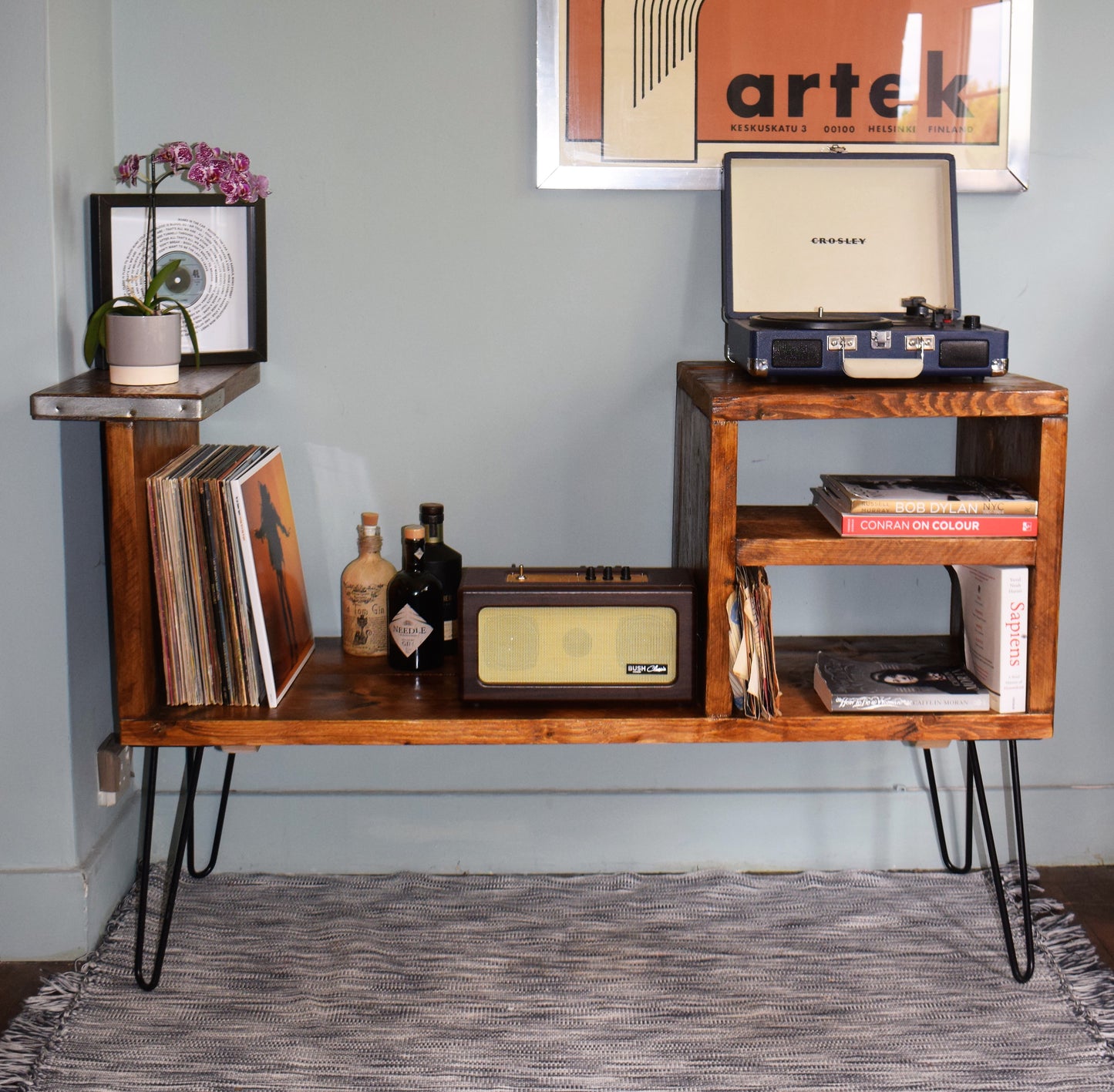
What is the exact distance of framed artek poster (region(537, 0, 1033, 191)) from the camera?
1972 millimetres

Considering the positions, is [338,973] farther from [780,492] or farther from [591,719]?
[780,492]

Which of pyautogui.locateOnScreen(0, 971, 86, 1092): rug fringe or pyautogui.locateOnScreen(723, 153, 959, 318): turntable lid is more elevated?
pyautogui.locateOnScreen(723, 153, 959, 318): turntable lid

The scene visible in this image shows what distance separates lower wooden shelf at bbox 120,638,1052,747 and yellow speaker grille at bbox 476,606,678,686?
4 cm

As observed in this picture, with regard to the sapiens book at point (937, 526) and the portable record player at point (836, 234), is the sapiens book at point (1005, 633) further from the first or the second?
the portable record player at point (836, 234)

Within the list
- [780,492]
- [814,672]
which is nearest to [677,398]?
[780,492]

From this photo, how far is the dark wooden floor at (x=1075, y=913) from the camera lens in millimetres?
1864

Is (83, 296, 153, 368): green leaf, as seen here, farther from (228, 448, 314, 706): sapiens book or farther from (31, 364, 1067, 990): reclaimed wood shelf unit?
(228, 448, 314, 706): sapiens book

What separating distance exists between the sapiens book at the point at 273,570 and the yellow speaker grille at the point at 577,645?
32 cm

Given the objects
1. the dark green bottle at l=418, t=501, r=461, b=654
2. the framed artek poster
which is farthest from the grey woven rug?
the framed artek poster

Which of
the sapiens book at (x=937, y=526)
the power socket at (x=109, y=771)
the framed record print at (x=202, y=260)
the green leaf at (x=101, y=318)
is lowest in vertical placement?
the power socket at (x=109, y=771)

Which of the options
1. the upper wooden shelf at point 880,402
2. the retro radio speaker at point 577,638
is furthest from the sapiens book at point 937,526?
the retro radio speaker at point 577,638

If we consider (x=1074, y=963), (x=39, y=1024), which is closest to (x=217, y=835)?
(x=39, y=1024)

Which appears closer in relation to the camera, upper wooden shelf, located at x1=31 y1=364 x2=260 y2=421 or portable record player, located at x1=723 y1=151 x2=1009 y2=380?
upper wooden shelf, located at x1=31 y1=364 x2=260 y2=421

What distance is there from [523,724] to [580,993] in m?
0.46
